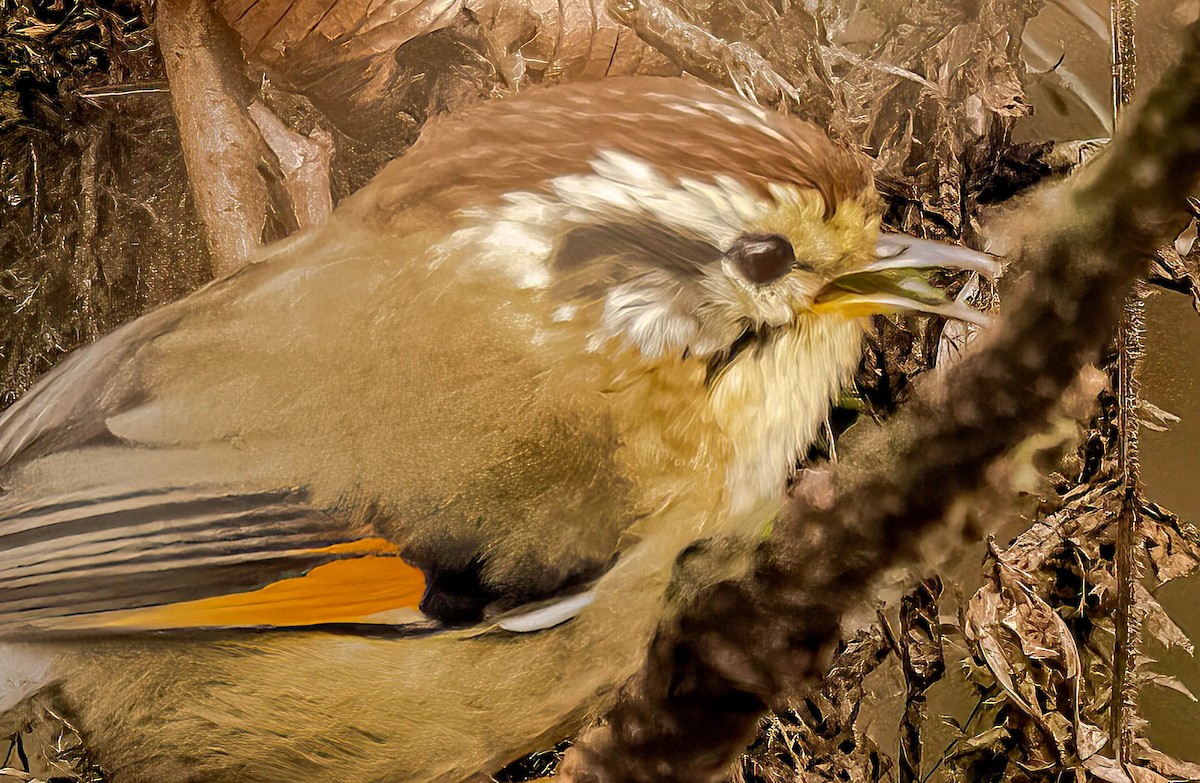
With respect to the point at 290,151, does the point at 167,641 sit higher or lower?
lower

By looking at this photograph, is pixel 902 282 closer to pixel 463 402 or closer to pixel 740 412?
pixel 740 412

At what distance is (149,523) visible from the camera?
699 mm

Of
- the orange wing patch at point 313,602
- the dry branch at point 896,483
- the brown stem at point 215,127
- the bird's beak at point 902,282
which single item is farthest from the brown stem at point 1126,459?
the brown stem at point 215,127

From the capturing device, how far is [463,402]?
70cm

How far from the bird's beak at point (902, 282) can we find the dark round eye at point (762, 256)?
1.6 inches

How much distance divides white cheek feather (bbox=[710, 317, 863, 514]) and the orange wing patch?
0.97 feet

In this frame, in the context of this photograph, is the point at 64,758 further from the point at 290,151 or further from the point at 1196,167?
the point at 1196,167

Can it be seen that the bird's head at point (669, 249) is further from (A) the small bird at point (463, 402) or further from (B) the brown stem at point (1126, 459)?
(B) the brown stem at point (1126, 459)

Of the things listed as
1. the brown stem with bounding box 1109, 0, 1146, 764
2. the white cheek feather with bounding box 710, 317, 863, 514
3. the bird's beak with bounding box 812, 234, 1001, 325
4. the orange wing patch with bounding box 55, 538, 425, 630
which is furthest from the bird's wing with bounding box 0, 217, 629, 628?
the brown stem with bounding box 1109, 0, 1146, 764

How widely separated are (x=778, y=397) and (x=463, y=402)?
0.27 metres

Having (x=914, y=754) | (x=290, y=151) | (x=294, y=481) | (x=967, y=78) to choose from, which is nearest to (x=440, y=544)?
(x=294, y=481)

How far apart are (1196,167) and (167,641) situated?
0.94 metres

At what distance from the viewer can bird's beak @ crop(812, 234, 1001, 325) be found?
0.71 meters

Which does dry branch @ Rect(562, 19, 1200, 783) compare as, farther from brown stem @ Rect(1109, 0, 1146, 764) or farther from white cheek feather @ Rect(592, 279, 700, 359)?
white cheek feather @ Rect(592, 279, 700, 359)
